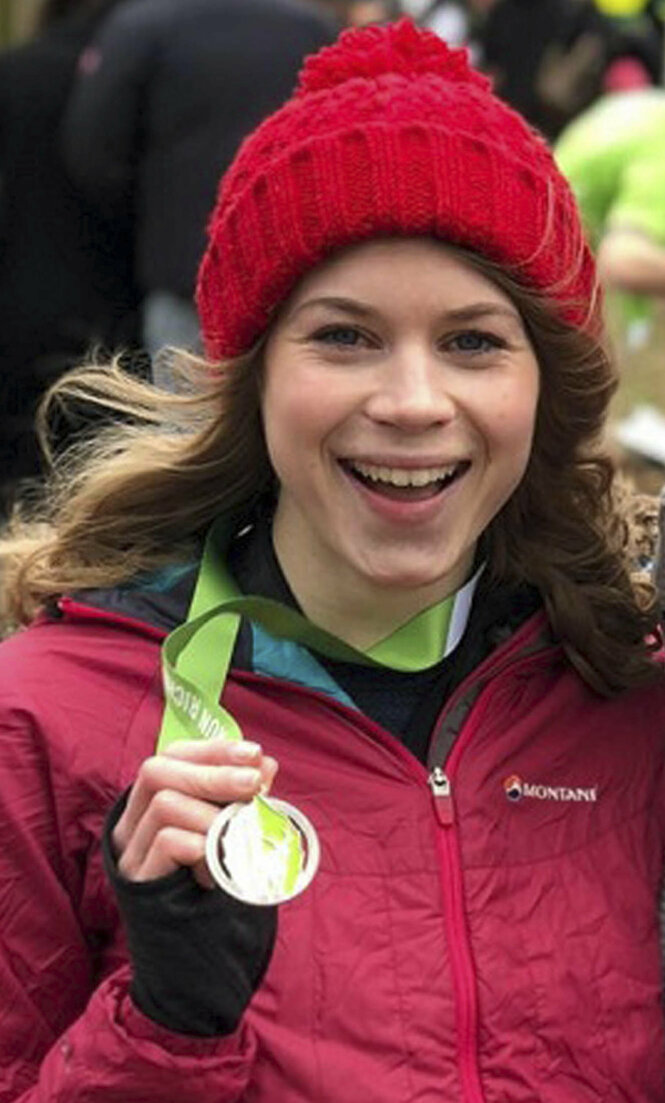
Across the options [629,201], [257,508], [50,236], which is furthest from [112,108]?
[257,508]

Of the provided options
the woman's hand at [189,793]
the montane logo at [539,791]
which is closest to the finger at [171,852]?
the woman's hand at [189,793]

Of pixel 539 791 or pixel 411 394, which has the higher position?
pixel 411 394

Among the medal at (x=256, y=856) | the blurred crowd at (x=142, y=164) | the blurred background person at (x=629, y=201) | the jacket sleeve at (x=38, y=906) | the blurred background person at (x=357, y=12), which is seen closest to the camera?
the medal at (x=256, y=856)

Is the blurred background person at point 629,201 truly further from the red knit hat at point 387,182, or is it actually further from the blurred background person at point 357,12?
the red knit hat at point 387,182

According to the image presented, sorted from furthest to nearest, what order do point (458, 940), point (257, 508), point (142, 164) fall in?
point (142, 164), point (257, 508), point (458, 940)

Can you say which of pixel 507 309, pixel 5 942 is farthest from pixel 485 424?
pixel 5 942

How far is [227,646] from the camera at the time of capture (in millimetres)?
2652

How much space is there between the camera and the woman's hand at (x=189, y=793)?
91.0 inches

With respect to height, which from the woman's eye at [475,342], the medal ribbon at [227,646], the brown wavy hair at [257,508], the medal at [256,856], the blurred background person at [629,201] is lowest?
the medal at [256,856]

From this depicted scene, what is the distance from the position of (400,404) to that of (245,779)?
1.53 ft

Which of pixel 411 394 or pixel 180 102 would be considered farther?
pixel 180 102

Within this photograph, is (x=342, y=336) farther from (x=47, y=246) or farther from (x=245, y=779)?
(x=47, y=246)

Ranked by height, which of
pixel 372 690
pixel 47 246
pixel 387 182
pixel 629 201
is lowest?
pixel 372 690

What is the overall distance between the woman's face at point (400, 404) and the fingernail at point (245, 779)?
410 millimetres
